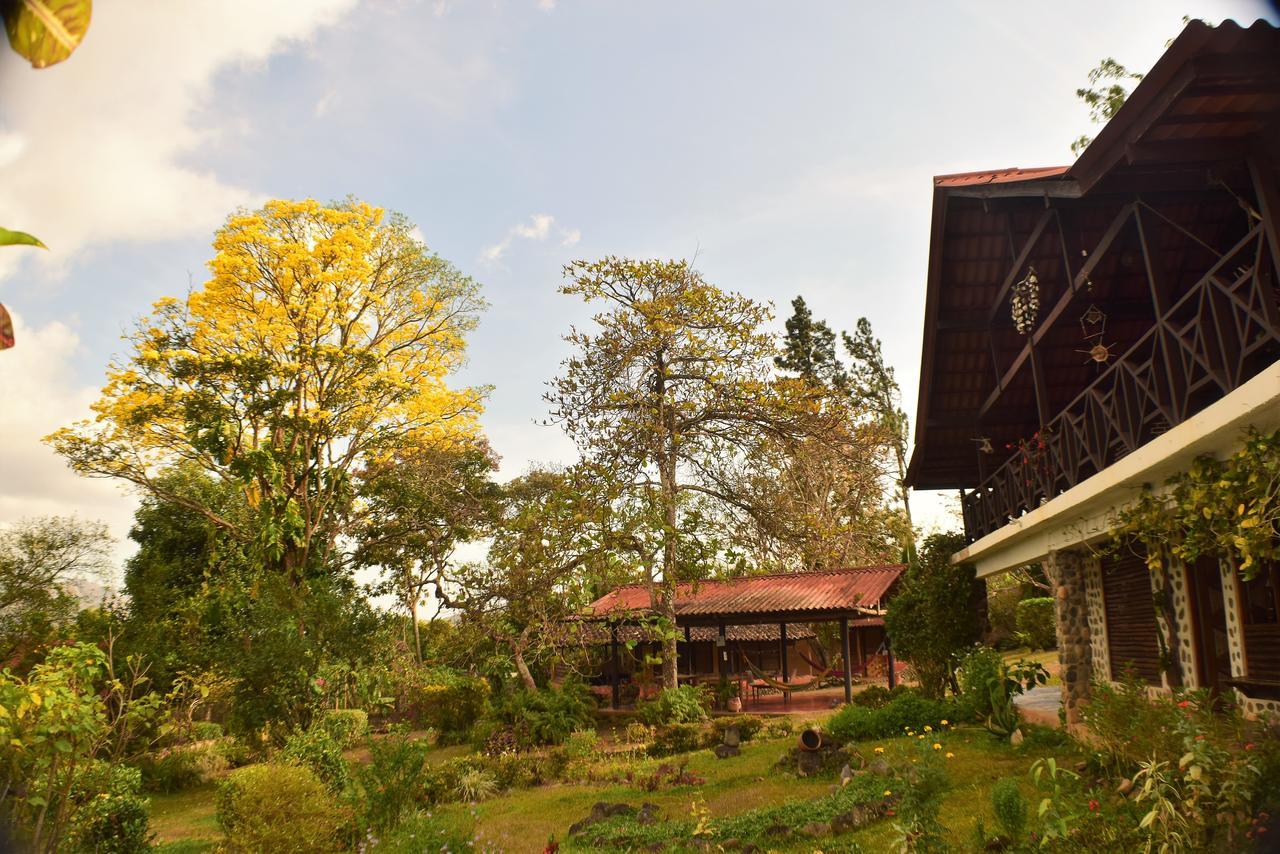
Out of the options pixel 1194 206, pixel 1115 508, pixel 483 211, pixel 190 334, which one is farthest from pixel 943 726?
pixel 190 334

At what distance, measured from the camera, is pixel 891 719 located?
13.5 metres

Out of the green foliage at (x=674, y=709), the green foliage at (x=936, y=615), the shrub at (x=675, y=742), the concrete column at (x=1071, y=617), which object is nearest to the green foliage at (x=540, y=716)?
the green foliage at (x=674, y=709)

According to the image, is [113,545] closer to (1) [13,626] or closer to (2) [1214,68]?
(1) [13,626]

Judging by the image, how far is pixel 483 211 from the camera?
4297mm

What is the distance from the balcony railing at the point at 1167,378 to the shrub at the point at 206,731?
18.3 meters

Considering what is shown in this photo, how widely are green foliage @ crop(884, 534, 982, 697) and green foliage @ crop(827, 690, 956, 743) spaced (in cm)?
169

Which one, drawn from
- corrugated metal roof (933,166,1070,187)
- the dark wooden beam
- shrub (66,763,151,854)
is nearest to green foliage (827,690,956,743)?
the dark wooden beam

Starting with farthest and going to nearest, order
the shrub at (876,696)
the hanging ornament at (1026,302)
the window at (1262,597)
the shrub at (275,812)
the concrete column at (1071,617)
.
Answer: the shrub at (876,696), the concrete column at (1071,617), the hanging ornament at (1026,302), the shrub at (275,812), the window at (1262,597)

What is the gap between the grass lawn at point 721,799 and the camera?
321 inches

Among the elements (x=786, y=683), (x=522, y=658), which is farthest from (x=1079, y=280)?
→ (x=786, y=683)

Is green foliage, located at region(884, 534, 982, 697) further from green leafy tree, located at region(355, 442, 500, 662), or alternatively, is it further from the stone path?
green leafy tree, located at region(355, 442, 500, 662)

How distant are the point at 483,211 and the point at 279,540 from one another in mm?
16853

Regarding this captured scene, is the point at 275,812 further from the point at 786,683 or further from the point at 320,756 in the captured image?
the point at 786,683

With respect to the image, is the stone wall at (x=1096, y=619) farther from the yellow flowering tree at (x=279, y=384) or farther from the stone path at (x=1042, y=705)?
the yellow flowering tree at (x=279, y=384)
